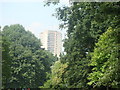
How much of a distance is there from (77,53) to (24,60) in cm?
1187

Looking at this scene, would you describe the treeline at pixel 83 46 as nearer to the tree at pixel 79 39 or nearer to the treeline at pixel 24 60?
the tree at pixel 79 39

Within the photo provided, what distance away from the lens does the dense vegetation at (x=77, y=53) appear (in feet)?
20.3

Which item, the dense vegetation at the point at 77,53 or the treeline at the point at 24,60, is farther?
the treeline at the point at 24,60

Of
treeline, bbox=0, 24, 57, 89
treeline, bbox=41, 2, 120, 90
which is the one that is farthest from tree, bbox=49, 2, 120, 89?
treeline, bbox=0, 24, 57, 89

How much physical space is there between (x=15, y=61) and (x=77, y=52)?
40.7 ft

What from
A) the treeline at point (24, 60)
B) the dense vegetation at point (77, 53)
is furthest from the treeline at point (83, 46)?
the treeline at point (24, 60)

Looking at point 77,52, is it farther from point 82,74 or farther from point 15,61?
point 15,61

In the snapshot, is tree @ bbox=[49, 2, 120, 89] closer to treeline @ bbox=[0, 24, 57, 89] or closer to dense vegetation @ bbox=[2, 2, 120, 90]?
dense vegetation @ bbox=[2, 2, 120, 90]

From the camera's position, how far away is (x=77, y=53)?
14.5 metres

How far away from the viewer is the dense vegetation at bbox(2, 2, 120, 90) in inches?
243

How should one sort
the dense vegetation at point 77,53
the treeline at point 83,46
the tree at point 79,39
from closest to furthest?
the dense vegetation at point 77,53 → the treeline at point 83,46 → the tree at point 79,39

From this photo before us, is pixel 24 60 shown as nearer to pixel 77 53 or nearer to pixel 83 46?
pixel 77 53

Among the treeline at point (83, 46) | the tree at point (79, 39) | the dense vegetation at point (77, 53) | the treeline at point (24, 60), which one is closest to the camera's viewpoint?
the dense vegetation at point (77, 53)

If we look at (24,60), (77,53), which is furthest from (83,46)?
(24,60)
